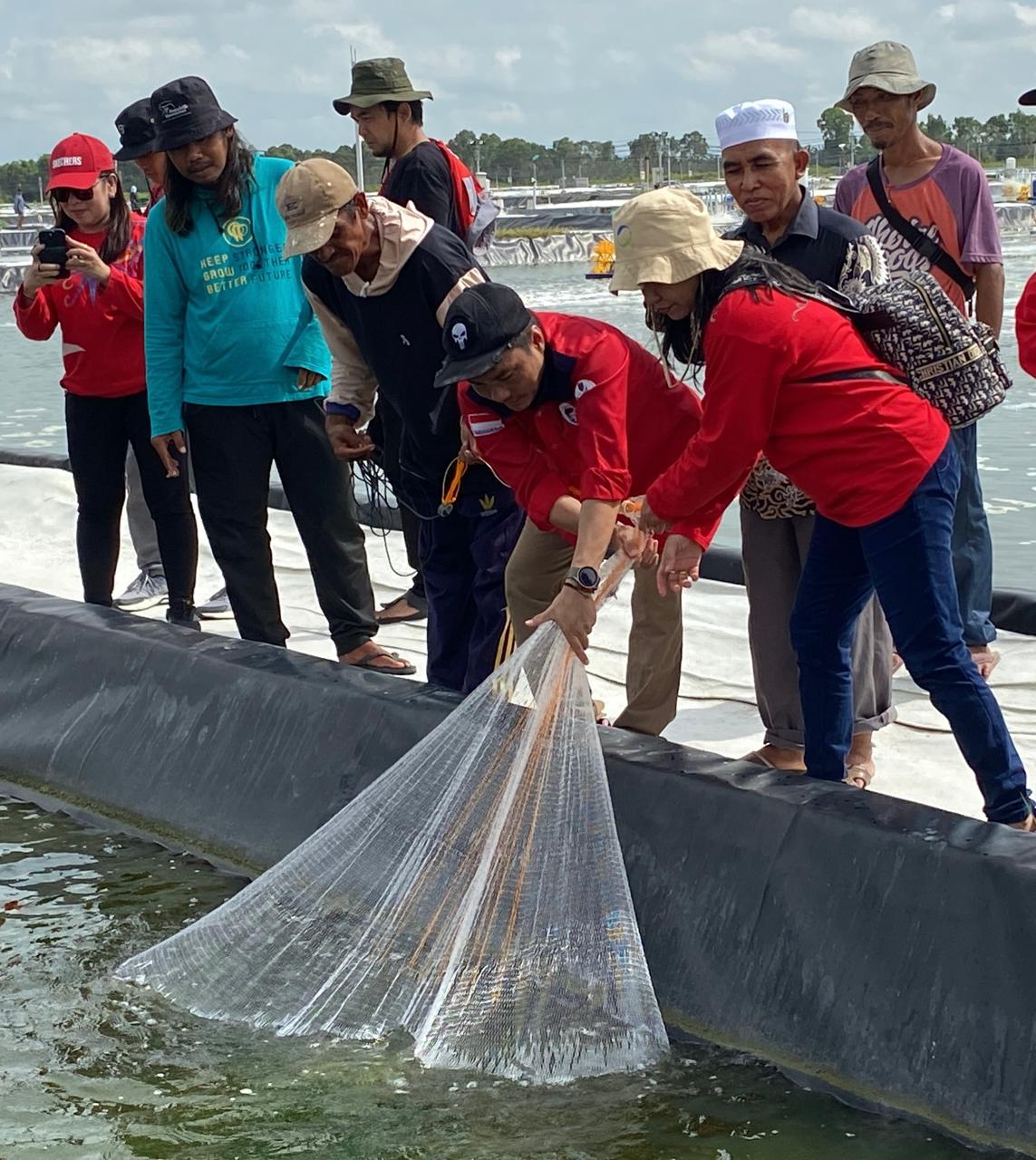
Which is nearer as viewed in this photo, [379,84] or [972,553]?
[972,553]

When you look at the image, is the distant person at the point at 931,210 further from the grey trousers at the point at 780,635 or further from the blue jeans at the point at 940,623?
the blue jeans at the point at 940,623

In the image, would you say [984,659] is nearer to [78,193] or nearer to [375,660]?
[375,660]

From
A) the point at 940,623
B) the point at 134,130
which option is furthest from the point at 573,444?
the point at 134,130

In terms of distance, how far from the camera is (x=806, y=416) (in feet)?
9.97

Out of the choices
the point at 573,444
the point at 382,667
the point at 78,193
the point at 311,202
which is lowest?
the point at 382,667

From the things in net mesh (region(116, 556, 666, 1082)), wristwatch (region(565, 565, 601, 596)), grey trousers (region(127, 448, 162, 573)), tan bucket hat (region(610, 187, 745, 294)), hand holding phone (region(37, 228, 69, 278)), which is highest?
hand holding phone (region(37, 228, 69, 278))

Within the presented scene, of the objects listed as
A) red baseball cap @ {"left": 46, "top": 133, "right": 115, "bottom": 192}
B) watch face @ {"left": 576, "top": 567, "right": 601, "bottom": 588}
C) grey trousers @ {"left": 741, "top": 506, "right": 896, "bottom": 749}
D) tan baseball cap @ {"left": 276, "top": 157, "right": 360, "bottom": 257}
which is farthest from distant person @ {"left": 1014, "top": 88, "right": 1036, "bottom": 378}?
red baseball cap @ {"left": 46, "top": 133, "right": 115, "bottom": 192}

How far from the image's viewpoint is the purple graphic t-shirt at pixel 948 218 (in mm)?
4305

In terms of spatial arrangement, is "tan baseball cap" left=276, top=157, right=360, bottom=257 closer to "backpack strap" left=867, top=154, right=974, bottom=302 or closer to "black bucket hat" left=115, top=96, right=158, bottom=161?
"black bucket hat" left=115, top=96, right=158, bottom=161

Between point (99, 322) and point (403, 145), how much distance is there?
1082mm

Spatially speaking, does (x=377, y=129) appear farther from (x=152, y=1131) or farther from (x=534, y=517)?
(x=152, y=1131)

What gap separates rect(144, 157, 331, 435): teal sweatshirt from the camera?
4.43 metres

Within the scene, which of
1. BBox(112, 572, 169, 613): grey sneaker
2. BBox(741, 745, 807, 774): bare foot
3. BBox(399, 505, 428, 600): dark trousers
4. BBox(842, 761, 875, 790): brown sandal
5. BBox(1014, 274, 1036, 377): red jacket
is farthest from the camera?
BBox(112, 572, 169, 613): grey sneaker

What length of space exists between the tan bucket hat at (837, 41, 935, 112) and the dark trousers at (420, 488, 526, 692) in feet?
4.61
